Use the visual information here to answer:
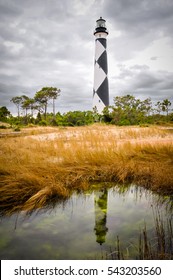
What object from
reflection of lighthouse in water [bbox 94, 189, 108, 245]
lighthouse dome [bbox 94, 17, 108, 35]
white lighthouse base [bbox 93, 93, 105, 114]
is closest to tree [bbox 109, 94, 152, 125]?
white lighthouse base [bbox 93, 93, 105, 114]

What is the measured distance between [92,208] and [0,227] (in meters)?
1.06

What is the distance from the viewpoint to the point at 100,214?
2301mm

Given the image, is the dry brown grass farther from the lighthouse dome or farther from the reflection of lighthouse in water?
the lighthouse dome

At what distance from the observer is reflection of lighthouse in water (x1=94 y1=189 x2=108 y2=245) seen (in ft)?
6.06

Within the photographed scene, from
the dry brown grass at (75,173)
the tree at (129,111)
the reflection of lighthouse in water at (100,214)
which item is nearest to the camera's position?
the reflection of lighthouse in water at (100,214)

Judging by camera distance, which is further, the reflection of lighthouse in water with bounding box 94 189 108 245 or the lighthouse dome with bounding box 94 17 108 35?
the lighthouse dome with bounding box 94 17 108 35

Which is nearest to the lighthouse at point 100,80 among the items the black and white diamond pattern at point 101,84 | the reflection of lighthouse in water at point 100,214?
the black and white diamond pattern at point 101,84

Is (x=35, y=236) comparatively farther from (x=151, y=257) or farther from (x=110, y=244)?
(x=151, y=257)

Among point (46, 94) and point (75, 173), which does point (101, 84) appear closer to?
point (46, 94)

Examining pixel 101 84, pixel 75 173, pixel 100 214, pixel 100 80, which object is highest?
pixel 100 80

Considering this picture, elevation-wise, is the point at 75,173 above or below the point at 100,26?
below

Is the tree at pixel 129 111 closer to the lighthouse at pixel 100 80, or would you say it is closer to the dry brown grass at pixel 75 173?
the lighthouse at pixel 100 80

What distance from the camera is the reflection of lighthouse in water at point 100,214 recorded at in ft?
6.06

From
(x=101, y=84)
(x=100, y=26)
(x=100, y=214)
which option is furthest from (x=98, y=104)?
(x=100, y=214)
